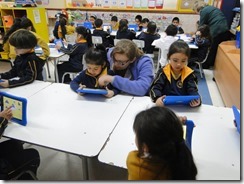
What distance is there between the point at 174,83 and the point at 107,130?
2.13ft

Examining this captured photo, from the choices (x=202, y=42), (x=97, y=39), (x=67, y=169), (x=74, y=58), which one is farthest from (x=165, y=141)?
(x=97, y=39)

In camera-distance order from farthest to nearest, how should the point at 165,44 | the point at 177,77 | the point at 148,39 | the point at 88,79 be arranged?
the point at 148,39 → the point at 165,44 → the point at 88,79 → the point at 177,77

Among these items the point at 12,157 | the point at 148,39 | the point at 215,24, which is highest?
the point at 215,24

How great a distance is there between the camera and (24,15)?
471 cm

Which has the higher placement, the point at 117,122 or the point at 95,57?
the point at 95,57

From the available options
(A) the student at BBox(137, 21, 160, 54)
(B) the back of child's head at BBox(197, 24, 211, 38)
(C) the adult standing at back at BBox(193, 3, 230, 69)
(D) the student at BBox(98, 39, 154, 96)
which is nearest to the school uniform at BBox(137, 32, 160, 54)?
(A) the student at BBox(137, 21, 160, 54)

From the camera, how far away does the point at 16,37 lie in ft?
5.61

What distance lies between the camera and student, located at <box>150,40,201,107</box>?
1435 millimetres

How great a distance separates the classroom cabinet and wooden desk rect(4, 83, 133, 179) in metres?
3.82

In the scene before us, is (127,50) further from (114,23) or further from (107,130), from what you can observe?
(114,23)

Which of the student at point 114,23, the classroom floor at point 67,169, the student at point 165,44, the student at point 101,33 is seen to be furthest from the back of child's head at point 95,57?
the student at point 114,23

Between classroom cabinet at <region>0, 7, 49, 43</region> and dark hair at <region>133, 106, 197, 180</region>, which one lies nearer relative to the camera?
dark hair at <region>133, 106, 197, 180</region>

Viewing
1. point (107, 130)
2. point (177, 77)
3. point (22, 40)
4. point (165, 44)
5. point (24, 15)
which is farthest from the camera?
point (24, 15)

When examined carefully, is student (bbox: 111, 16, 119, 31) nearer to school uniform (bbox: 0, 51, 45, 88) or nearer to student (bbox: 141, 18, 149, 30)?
student (bbox: 141, 18, 149, 30)
